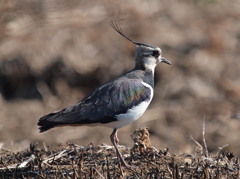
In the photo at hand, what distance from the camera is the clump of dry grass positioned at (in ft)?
23.5

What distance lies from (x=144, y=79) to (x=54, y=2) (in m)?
4.53

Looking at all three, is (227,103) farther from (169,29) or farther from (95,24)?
(95,24)

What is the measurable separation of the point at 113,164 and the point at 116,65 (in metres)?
5.63

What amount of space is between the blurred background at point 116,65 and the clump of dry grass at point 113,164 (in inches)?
115

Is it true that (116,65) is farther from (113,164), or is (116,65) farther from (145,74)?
(113,164)

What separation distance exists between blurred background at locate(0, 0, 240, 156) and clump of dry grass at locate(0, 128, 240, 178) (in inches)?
115

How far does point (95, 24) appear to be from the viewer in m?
14.7

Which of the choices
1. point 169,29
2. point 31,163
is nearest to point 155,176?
point 31,163

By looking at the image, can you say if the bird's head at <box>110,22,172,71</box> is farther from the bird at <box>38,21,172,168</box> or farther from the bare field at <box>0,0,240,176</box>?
the bare field at <box>0,0,240,176</box>


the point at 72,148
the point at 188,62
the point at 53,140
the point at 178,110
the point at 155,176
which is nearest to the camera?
the point at 155,176

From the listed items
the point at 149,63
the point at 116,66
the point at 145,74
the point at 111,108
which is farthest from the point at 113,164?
the point at 116,66

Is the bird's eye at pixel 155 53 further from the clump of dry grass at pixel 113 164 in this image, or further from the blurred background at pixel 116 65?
the blurred background at pixel 116 65

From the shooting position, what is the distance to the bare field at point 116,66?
11.9 m

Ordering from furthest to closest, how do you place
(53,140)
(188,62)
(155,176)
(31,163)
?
(188,62), (53,140), (31,163), (155,176)
